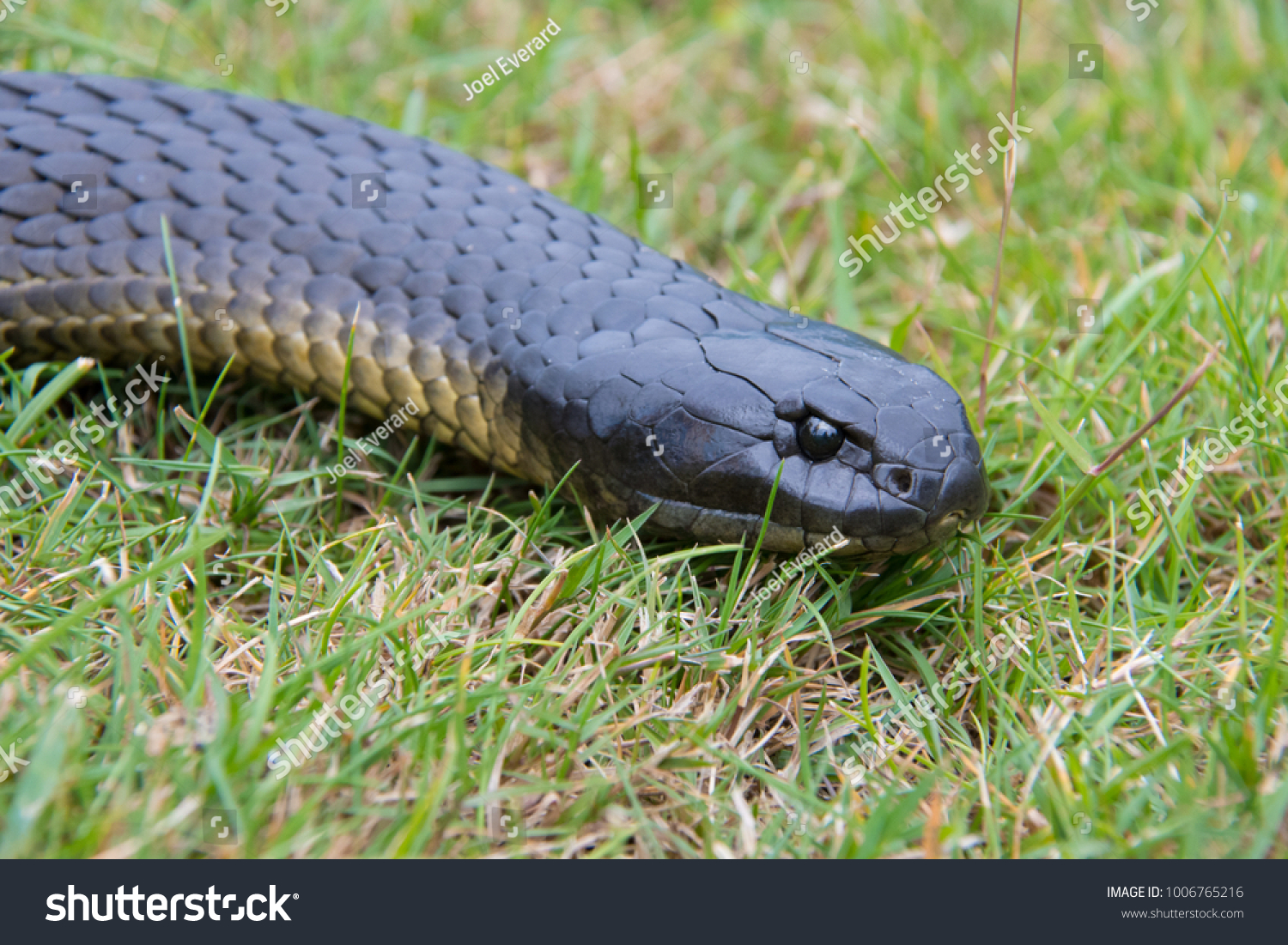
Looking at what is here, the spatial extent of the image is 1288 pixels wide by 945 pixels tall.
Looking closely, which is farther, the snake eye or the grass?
the snake eye

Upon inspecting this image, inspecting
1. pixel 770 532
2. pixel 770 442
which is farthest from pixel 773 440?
pixel 770 532

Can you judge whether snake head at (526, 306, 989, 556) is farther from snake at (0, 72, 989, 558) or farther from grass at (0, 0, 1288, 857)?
grass at (0, 0, 1288, 857)

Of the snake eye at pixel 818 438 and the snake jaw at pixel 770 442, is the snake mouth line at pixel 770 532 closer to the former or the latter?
the snake jaw at pixel 770 442

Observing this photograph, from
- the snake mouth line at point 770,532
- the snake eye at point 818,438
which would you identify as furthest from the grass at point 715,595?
the snake eye at point 818,438

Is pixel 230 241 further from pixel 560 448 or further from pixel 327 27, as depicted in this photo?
pixel 327 27

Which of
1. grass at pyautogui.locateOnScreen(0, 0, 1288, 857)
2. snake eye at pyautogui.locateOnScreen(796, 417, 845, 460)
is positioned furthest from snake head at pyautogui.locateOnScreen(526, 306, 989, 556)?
grass at pyautogui.locateOnScreen(0, 0, 1288, 857)

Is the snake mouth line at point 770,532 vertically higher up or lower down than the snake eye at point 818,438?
lower down
